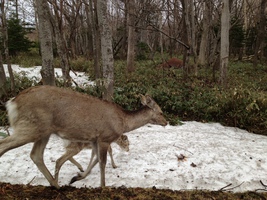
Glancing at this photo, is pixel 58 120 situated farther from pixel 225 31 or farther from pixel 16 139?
pixel 225 31

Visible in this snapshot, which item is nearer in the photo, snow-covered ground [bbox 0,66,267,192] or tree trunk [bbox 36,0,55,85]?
snow-covered ground [bbox 0,66,267,192]

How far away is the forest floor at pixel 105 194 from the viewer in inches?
129

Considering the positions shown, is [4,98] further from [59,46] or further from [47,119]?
[47,119]

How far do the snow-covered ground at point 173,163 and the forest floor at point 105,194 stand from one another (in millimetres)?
444

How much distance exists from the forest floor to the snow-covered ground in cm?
44

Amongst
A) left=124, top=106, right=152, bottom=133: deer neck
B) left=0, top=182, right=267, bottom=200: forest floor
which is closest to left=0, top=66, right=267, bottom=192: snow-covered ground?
left=0, top=182, right=267, bottom=200: forest floor

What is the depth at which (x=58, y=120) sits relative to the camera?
134 inches

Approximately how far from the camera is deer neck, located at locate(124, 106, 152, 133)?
4.48 meters

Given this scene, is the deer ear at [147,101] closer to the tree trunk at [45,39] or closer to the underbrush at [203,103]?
the underbrush at [203,103]

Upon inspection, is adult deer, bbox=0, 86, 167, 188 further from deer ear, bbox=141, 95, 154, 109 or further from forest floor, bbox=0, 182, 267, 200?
deer ear, bbox=141, 95, 154, 109

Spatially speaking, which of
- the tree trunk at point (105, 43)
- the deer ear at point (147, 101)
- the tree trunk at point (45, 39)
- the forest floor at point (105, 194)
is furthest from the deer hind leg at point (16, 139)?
the tree trunk at point (105, 43)

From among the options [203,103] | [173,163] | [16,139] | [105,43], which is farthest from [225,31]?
[16,139]

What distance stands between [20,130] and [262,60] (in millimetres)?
23224

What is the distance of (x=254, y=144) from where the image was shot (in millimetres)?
6375
